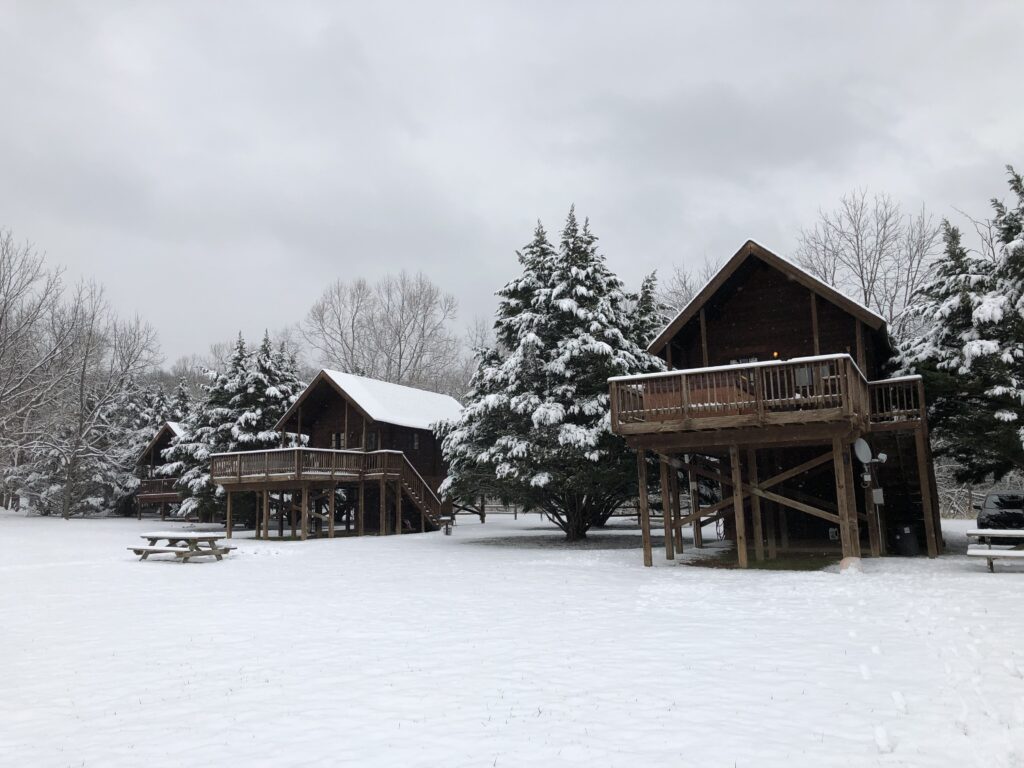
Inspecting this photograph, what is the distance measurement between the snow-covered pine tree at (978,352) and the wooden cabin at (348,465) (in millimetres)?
15364

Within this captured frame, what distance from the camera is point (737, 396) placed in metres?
15.4

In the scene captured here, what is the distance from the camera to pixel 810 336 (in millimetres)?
20047

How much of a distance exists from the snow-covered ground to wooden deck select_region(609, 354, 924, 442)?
3.07 m

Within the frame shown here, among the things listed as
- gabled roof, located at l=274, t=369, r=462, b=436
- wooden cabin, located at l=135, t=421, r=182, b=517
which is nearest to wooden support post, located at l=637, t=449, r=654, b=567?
gabled roof, located at l=274, t=369, r=462, b=436

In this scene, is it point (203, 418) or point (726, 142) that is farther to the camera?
point (726, 142)

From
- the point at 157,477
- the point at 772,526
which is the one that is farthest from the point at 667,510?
the point at 157,477

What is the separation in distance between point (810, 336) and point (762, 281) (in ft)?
6.62

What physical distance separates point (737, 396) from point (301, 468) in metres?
16.5

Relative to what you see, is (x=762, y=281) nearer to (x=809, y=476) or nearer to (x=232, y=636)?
(x=809, y=476)

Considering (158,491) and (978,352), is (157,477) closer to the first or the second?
(158,491)

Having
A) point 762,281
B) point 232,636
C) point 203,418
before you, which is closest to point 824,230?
point 762,281

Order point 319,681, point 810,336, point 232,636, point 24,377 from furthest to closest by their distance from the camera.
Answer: point 24,377, point 810,336, point 232,636, point 319,681

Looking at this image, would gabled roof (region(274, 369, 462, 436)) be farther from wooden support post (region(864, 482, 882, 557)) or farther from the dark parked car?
the dark parked car

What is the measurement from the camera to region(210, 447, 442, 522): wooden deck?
87.0 feet
